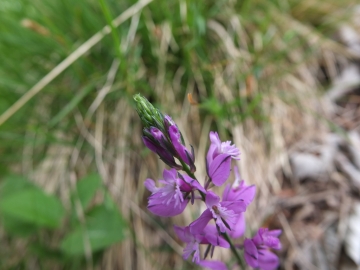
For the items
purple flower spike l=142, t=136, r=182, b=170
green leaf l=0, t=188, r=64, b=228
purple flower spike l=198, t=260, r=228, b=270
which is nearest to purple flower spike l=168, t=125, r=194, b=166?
purple flower spike l=142, t=136, r=182, b=170

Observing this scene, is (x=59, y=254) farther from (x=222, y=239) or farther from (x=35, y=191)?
(x=222, y=239)

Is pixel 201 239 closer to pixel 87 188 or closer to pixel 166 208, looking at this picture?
pixel 166 208

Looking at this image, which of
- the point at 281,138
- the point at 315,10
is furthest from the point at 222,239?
the point at 315,10

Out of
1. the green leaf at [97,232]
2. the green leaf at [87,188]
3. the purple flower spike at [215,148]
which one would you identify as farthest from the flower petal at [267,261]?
the green leaf at [87,188]

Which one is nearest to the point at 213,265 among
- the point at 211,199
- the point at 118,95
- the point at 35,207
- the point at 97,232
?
the point at 211,199

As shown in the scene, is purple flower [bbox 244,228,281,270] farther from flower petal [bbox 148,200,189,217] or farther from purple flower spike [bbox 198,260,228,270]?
flower petal [bbox 148,200,189,217]

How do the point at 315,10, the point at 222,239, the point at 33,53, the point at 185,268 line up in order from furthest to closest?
1. the point at 315,10
2. the point at 33,53
3. the point at 185,268
4. the point at 222,239
